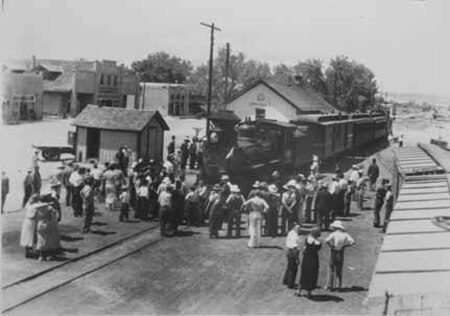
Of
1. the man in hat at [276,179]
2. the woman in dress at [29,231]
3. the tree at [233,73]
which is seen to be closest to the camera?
the woman in dress at [29,231]

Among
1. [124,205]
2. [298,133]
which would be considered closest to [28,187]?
[124,205]

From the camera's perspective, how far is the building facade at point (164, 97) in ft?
125

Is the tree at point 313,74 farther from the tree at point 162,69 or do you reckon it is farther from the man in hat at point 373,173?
the tree at point 162,69

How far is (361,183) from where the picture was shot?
13.9 meters

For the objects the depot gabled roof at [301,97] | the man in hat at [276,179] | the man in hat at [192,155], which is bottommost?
the man in hat at [276,179]

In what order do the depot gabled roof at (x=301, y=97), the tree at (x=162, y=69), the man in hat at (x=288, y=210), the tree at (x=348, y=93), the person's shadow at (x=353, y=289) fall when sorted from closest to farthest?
the person's shadow at (x=353, y=289) → the man in hat at (x=288, y=210) → the tree at (x=348, y=93) → the depot gabled roof at (x=301, y=97) → the tree at (x=162, y=69)

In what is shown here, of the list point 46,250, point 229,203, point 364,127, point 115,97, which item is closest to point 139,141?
point 229,203

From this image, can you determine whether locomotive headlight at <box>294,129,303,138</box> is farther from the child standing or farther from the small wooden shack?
the child standing

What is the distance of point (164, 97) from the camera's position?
3847 cm

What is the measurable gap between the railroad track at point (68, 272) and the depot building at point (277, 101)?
1107 cm

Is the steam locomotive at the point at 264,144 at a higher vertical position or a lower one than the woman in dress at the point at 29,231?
higher

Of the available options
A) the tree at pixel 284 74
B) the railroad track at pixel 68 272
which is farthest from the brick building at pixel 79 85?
the railroad track at pixel 68 272

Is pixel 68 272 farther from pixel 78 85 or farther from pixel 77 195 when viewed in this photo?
pixel 78 85

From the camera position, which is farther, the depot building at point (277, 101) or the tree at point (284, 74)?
the tree at point (284, 74)
